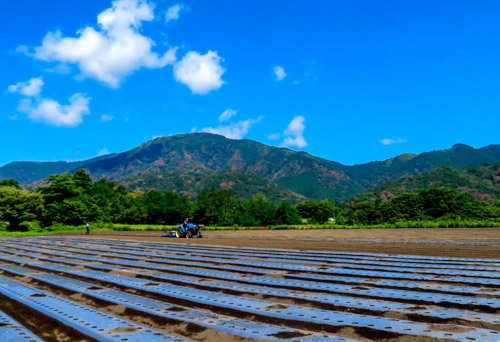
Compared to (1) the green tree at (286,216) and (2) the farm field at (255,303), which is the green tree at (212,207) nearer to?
(1) the green tree at (286,216)

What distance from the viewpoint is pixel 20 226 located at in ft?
172

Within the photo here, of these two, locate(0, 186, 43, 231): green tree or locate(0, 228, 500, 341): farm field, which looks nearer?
locate(0, 228, 500, 341): farm field

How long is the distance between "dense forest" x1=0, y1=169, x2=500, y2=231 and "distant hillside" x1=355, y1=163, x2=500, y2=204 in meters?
50.2

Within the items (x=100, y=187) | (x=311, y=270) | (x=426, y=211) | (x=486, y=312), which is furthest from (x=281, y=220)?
(x=486, y=312)

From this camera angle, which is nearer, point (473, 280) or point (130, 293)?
point (130, 293)

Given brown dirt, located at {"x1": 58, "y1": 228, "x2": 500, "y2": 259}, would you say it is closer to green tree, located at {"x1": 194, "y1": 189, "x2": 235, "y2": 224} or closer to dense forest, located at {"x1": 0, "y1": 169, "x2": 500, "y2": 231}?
dense forest, located at {"x1": 0, "y1": 169, "x2": 500, "y2": 231}

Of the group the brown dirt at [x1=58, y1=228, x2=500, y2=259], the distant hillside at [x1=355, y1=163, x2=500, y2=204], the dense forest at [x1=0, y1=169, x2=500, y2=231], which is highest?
the distant hillside at [x1=355, y1=163, x2=500, y2=204]

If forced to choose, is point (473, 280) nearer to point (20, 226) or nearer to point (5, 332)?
point (5, 332)

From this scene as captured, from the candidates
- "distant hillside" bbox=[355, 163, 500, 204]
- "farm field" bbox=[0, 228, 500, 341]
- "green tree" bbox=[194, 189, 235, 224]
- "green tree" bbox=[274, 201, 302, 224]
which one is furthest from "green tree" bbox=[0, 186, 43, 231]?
"distant hillside" bbox=[355, 163, 500, 204]

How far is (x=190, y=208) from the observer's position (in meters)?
93.9

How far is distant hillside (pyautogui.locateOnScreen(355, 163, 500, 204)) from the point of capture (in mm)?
139500

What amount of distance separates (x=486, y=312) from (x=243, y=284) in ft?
16.0

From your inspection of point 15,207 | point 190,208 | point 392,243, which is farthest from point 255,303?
point 190,208

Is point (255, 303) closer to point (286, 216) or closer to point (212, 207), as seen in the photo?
point (286, 216)
